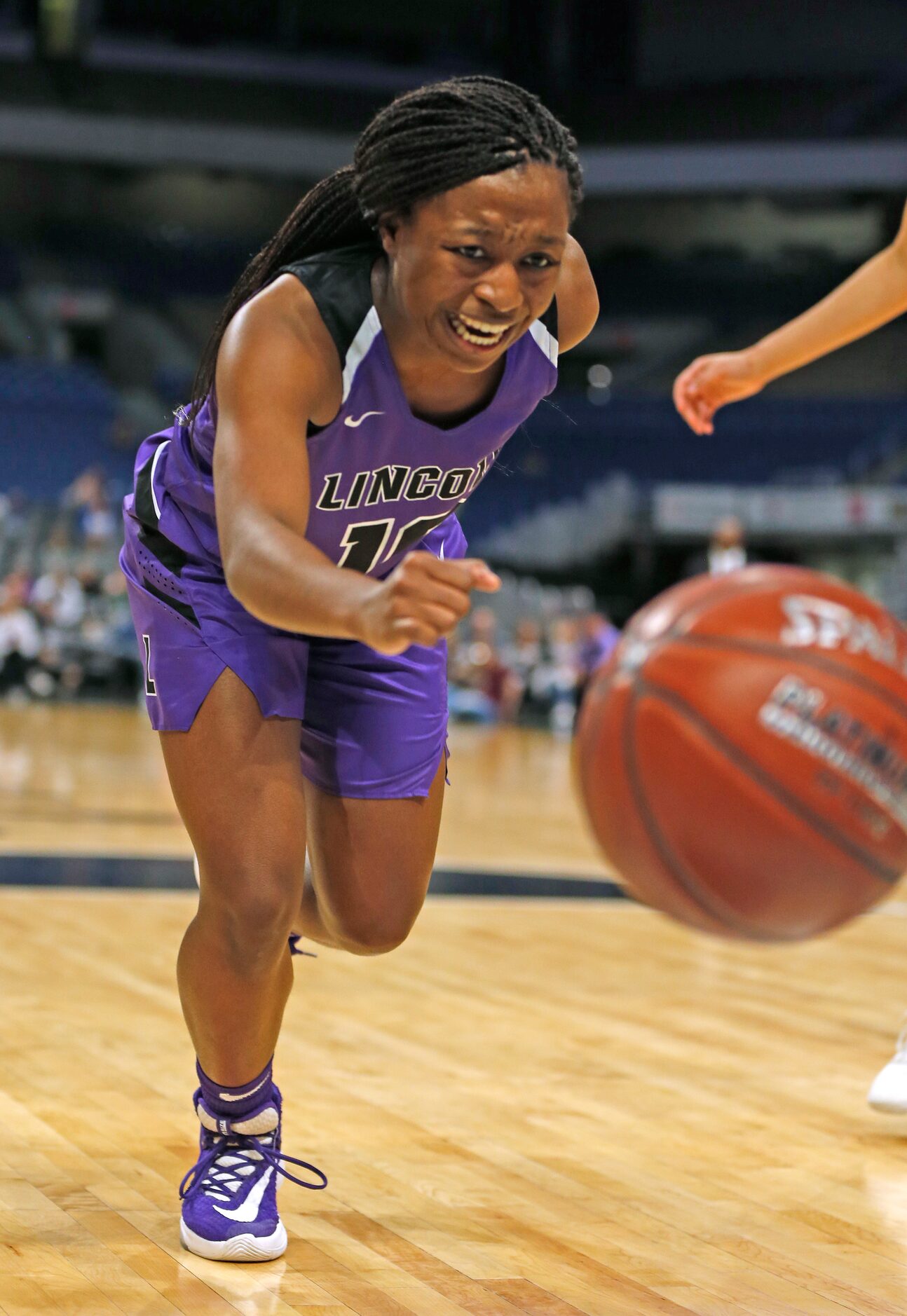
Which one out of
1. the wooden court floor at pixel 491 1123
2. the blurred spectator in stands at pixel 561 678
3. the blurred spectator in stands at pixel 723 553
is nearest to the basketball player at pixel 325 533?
the wooden court floor at pixel 491 1123

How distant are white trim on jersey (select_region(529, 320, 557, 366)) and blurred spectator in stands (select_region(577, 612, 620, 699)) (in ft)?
34.4

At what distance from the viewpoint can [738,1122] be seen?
285 centimetres

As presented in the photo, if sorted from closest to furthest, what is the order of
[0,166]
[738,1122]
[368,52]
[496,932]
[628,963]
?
[738,1122] < [628,963] < [496,932] < [368,52] < [0,166]

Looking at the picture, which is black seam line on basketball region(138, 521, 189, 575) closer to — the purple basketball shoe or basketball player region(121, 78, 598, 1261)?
basketball player region(121, 78, 598, 1261)

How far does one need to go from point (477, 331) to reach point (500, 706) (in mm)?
14145

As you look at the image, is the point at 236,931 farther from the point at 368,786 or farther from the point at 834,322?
the point at 834,322

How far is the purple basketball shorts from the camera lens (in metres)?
2.20

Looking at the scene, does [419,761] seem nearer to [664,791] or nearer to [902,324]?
[664,791]

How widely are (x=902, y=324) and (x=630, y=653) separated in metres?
21.2

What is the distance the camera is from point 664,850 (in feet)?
5.88

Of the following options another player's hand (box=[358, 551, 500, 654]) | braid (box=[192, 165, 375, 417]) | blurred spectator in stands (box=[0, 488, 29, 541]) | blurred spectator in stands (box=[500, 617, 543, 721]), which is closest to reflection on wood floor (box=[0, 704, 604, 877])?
blurred spectator in stands (box=[500, 617, 543, 721])

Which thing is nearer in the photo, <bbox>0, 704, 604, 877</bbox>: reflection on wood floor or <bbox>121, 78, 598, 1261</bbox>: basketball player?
<bbox>121, 78, 598, 1261</bbox>: basketball player

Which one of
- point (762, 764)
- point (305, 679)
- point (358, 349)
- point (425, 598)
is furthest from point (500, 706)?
point (425, 598)

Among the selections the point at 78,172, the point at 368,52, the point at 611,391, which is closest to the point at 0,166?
the point at 78,172
